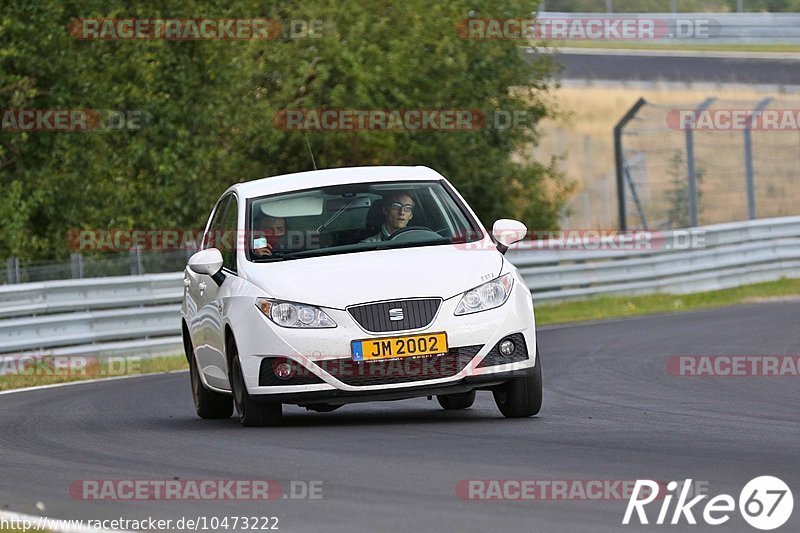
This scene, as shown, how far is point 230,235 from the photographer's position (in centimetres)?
1142

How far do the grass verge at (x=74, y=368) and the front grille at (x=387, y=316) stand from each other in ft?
25.4

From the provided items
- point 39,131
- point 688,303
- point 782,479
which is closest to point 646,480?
point 782,479

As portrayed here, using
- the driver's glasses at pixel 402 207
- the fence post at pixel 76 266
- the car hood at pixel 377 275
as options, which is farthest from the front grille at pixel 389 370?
the fence post at pixel 76 266

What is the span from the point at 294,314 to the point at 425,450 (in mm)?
1564

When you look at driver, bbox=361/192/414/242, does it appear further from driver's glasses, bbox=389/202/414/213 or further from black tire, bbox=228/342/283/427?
black tire, bbox=228/342/283/427

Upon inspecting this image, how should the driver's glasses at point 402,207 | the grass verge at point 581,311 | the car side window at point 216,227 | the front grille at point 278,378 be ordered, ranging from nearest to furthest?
the front grille at point 278,378 → the driver's glasses at point 402,207 → the car side window at point 216,227 → the grass verge at point 581,311

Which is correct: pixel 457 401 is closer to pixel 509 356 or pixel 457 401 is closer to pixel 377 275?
pixel 509 356

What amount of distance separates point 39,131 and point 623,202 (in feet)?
31.8

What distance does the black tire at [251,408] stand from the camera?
10422 millimetres

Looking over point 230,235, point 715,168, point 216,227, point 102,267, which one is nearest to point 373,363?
point 230,235

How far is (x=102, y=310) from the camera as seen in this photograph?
64.2ft

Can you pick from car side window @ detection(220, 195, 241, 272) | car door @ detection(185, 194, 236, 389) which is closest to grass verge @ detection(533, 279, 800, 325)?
car door @ detection(185, 194, 236, 389)

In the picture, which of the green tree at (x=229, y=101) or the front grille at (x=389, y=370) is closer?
the front grille at (x=389, y=370)

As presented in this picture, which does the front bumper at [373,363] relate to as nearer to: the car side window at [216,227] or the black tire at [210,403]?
the black tire at [210,403]
